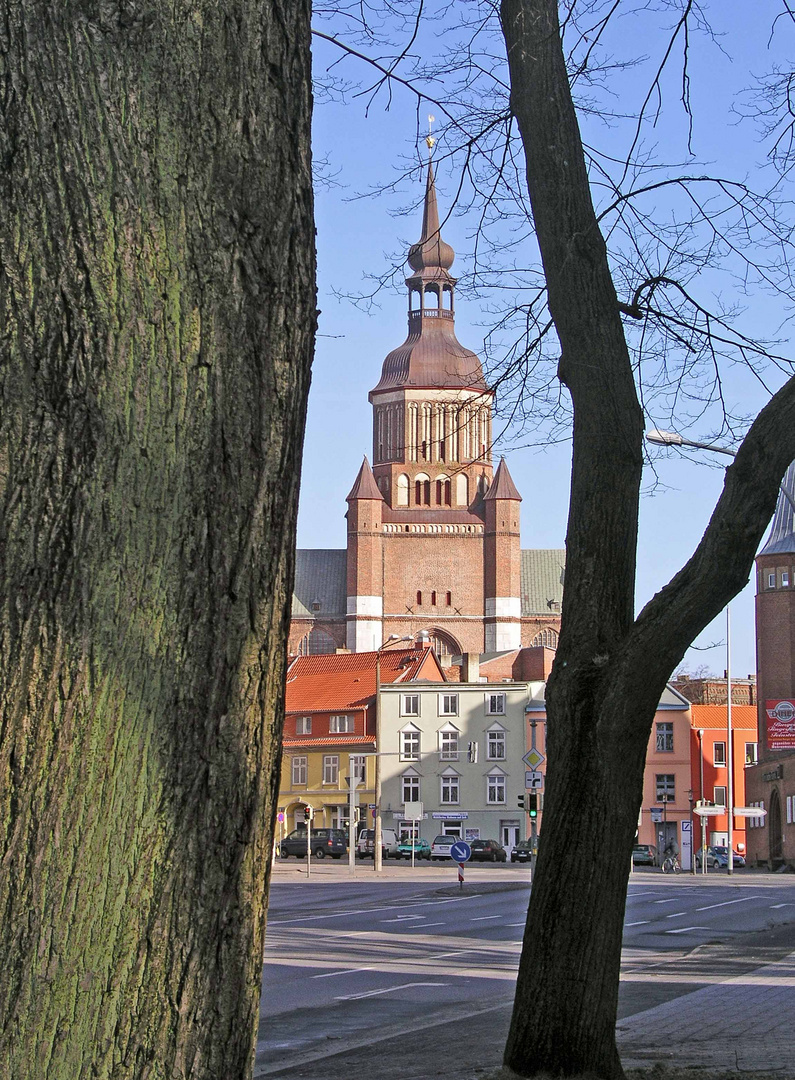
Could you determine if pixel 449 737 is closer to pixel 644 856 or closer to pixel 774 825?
pixel 644 856

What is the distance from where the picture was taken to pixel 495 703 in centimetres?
7488

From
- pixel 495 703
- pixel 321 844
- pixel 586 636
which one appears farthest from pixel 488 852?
pixel 586 636

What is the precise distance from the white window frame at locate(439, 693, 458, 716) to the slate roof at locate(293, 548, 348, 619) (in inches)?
1194

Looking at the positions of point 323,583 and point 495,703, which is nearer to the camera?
point 495,703

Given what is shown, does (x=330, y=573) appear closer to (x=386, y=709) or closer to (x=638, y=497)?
Result: (x=386, y=709)

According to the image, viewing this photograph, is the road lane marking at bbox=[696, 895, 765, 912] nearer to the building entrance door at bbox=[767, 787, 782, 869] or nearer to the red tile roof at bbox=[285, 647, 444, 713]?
the building entrance door at bbox=[767, 787, 782, 869]

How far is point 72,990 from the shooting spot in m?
A: 2.12

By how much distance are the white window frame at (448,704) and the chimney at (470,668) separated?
936cm

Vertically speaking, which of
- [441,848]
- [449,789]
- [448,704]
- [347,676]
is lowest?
[441,848]

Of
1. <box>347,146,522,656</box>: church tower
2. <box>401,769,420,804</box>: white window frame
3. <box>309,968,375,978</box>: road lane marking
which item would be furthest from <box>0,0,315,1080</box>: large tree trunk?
<box>347,146,522,656</box>: church tower

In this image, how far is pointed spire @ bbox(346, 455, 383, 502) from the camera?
101812mm

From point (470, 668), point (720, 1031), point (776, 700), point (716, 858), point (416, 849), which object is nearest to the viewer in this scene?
point (720, 1031)

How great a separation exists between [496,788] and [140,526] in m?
72.3

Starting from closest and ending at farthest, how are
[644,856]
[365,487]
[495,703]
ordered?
[644,856]
[495,703]
[365,487]
